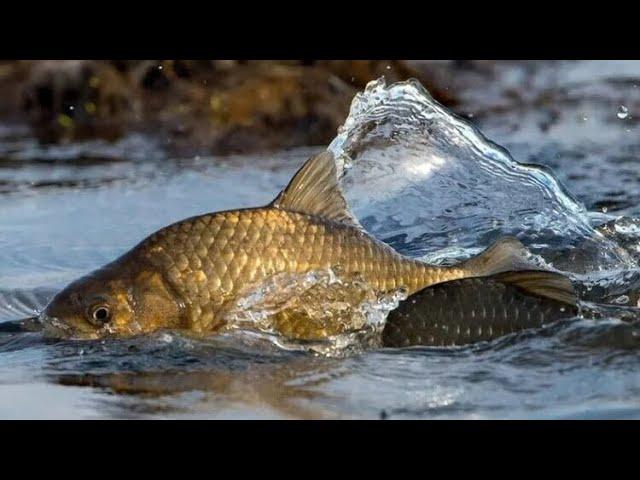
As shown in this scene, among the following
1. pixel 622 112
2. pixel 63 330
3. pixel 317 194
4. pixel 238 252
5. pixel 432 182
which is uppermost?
pixel 622 112

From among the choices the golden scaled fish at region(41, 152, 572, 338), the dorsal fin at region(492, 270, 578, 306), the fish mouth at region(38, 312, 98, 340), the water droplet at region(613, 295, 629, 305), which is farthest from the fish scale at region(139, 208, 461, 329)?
the water droplet at region(613, 295, 629, 305)

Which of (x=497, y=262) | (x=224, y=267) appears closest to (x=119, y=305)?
(x=224, y=267)

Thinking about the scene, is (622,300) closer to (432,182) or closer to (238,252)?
(238,252)

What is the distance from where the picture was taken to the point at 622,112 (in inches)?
435

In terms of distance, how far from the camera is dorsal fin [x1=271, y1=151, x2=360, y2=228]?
5.09 m

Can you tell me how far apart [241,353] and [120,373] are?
403 mm

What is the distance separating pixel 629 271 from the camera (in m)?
5.98

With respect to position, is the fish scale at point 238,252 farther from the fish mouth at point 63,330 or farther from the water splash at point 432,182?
the water splash at point 432,182

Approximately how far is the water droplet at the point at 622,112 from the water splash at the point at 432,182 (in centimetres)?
395

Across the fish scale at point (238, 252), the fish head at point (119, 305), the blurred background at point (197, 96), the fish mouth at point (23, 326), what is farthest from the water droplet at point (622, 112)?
the fish head at point (119, 305)

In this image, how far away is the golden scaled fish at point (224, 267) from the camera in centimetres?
496

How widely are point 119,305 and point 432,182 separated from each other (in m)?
2.51
